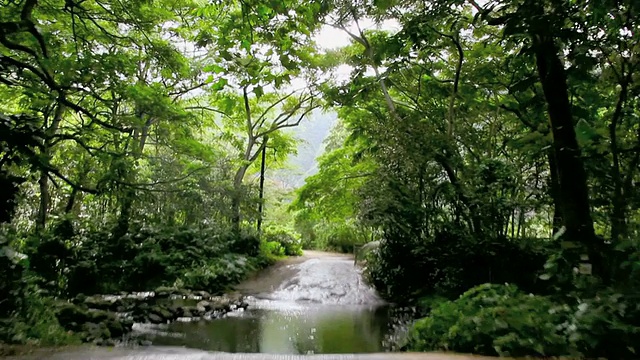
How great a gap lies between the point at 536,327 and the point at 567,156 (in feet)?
5.19

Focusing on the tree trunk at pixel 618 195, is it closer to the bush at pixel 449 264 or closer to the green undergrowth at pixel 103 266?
the bush at pixel 449 264

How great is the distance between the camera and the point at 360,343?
6.28 meters

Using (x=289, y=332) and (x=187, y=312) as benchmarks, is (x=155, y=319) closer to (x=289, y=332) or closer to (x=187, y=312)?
(x=187, y=312)

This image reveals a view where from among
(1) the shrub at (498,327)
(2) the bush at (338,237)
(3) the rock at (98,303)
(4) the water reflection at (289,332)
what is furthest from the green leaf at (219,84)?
(2) the bush at (338,237)

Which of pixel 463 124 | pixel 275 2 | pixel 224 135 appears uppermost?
pixel 224 135

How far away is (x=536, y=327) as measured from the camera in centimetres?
327

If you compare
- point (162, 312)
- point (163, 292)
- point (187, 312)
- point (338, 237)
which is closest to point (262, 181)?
point (338, 237)

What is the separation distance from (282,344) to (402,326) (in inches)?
91.5

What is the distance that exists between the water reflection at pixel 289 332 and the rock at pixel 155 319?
0.89 feet

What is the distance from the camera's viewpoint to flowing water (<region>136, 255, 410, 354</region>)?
6.06 meters

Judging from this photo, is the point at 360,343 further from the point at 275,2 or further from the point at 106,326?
the point at 275,2

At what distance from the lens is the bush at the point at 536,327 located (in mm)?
2875

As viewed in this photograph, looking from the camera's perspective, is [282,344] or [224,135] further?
[224,135]

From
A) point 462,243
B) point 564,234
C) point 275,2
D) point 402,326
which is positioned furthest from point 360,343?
point 275,2
